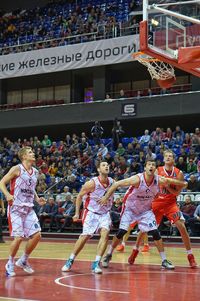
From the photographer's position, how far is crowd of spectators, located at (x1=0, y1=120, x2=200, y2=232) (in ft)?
62.6

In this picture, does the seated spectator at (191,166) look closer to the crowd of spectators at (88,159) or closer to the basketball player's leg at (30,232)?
the crowd of spectators at (88,159)

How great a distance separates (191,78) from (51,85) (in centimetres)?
993

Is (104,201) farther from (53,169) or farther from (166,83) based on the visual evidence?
(53,169)

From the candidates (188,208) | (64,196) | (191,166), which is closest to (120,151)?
(64,196)

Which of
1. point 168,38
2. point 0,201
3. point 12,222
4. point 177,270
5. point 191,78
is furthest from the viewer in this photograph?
point 191,78

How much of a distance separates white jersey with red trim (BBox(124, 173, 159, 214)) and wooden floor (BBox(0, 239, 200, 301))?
3.44ft

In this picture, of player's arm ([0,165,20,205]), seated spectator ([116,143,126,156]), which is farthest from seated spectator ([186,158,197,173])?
player's arm ([0,165,20,205])

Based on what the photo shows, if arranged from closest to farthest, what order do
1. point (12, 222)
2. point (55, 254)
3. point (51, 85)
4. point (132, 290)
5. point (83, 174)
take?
point (132, 290) → point (12, 222) → point (55, 254) → point (83, 174) → point (51, 85)

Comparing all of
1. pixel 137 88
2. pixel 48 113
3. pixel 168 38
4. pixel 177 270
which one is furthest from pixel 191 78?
pixel 177 270

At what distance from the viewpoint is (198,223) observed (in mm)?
16156

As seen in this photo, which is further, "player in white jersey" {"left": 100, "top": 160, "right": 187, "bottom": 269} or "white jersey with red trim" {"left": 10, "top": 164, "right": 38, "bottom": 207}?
"player in white jersey" {"left": 100, "top": 160, "right": 187, "bottom": 269}

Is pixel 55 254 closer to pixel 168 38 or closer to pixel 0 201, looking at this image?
pixel 0 201

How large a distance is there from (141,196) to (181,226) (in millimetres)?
921

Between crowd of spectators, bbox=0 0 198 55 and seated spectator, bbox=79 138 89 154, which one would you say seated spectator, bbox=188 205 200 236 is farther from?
crowd of spectators, bbox=0 0 198 55
